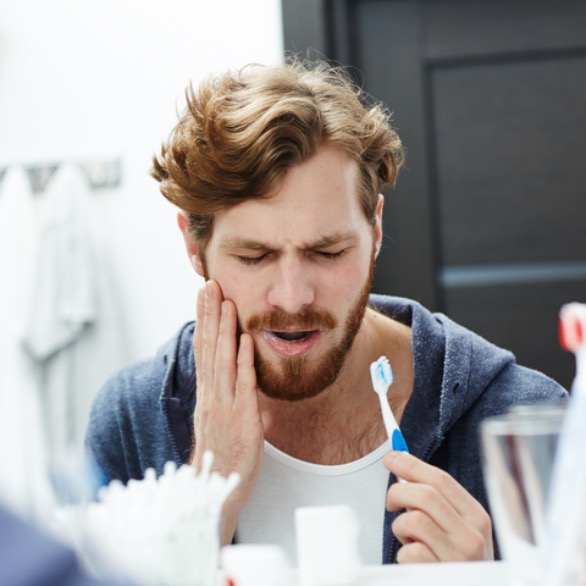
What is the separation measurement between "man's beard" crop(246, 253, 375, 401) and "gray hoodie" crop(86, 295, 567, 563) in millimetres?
97

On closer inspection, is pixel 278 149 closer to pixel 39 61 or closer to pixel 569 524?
pixel 569 524

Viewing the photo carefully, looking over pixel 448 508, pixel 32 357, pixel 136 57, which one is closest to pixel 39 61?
pixel 136 57

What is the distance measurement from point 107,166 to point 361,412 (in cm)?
116

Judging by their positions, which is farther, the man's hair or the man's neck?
the man's neck

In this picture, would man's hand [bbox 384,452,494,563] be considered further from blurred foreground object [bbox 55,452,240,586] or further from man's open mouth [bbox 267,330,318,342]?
man's open mouth [bbox 267,330,318,342]

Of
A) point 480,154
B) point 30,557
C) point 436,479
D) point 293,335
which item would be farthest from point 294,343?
point 480,154

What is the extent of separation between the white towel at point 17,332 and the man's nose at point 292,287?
1.20 m

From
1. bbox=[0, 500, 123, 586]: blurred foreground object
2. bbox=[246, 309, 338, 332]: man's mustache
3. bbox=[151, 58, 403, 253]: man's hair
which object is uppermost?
bbox=[151, 58, 403, 253]: man's hair

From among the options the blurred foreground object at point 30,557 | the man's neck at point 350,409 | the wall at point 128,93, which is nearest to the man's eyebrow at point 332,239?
the man's neck at point 350,409

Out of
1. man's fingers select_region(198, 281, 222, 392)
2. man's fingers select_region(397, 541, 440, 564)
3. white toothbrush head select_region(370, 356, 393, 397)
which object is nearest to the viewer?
man's fingers select_region(397, 541, 440, 564)

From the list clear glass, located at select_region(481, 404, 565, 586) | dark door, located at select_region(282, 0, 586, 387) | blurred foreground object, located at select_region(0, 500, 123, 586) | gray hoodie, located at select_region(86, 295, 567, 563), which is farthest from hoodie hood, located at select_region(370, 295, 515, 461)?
blurred foreground object, located at select_region(0, 500, 123, 586)

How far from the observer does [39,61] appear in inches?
95.7

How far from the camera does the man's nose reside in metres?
1.24

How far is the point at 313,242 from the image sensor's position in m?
1.26
